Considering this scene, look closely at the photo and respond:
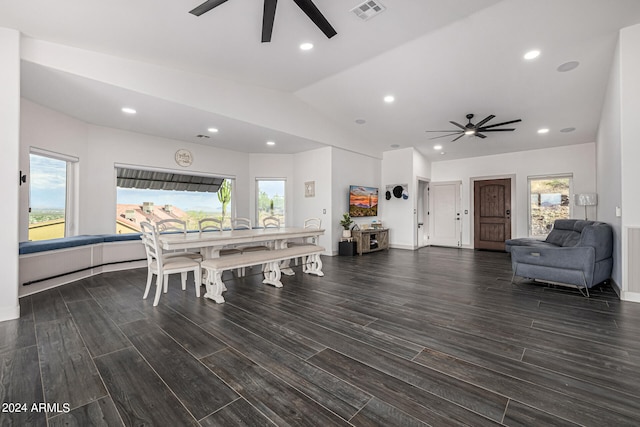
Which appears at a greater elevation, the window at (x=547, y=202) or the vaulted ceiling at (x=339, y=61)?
the vaulted ceiling at (x=339, y=61)

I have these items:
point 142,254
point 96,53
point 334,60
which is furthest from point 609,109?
point 142,254

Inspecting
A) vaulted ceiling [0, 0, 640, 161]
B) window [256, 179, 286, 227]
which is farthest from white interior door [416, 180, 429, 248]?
window [256, 179, 286, 227]

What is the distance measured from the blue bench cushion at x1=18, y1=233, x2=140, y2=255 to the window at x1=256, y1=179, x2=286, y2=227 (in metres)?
3.02

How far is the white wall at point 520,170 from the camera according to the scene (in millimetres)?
6809

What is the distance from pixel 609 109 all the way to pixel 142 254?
8108mm

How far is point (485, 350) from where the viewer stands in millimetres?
2145

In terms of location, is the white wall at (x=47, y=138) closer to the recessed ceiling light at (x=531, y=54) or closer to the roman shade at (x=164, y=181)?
the roman shade at (x=164, y=181)

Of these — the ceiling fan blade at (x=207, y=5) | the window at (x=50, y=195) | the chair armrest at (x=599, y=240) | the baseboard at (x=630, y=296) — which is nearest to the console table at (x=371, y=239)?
the chair armrest at (x=599, y=240)

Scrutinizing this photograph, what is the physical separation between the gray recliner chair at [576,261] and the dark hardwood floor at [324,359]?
23 cm

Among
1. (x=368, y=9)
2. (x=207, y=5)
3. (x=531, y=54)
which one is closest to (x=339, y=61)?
(x=368, y=9)

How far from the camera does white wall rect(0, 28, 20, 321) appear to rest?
2.82 metres

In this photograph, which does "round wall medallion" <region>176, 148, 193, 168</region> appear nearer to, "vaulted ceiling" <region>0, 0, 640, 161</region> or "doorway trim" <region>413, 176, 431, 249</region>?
"vaulted ceiling" <region>0, 0, 640, 161</region>

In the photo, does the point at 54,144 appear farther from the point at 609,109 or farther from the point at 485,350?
the point at 609,109

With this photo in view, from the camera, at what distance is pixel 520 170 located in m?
7.61
